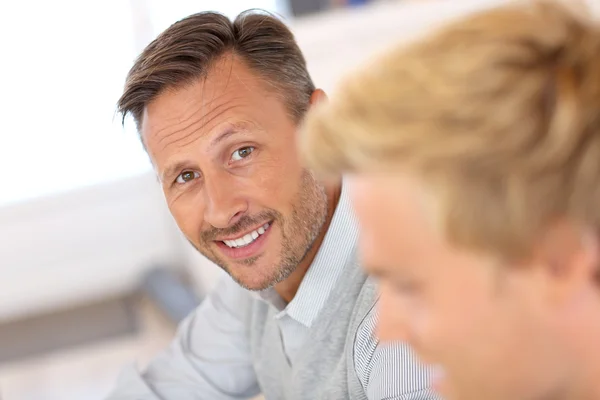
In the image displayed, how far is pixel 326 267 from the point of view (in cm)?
144

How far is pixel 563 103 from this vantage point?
0.61 metres

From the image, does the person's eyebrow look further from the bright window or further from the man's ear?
the bright window

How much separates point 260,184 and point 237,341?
15.5 inches

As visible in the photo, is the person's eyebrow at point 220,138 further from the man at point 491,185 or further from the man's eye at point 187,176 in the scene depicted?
the man at point 491,185

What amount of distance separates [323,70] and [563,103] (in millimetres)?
2649

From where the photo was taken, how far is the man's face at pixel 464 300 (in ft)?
2.15

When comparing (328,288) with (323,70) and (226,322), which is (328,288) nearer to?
(226,322)

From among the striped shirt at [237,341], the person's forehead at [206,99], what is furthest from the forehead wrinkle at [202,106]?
the striped shirt at [237,341]

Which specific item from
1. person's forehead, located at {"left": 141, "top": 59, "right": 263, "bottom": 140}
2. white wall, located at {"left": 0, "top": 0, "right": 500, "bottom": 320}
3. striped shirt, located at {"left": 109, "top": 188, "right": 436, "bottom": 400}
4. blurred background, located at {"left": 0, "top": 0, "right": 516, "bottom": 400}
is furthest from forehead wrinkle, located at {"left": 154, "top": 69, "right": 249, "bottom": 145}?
white wall, located at {"left": 0, "top": 0, "right": 500, "bottom": 320}

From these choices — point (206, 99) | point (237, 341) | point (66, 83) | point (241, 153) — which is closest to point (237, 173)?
point (241, 153)

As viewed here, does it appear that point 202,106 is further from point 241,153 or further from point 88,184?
point 88,184

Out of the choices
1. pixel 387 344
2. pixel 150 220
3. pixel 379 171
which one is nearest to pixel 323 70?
pixel 150 220

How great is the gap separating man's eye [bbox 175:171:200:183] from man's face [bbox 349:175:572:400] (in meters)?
0.81

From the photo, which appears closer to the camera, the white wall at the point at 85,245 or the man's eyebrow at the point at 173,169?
the man's eyebrow at the point at 173,169
